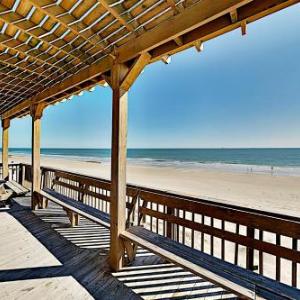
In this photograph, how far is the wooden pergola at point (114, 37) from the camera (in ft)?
5.69

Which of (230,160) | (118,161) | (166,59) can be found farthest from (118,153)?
(230,160)

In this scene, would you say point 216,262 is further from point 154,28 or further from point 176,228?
point 154,28

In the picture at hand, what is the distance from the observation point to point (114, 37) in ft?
7.66

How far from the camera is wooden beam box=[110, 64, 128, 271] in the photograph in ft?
8.63

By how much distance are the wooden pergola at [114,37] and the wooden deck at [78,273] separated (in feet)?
1.04

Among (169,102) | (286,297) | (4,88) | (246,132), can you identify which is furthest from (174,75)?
(286,297)

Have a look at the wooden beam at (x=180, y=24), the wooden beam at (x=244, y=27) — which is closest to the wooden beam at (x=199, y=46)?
the wooden beam at (x=180, y=24)

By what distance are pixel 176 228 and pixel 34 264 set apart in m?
1.82

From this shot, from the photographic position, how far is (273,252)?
6.22 ft

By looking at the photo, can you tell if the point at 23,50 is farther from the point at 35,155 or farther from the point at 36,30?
the point at 35,155

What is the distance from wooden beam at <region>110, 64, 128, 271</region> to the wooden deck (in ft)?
0.82

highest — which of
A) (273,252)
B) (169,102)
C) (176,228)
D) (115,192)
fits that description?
(169,102)

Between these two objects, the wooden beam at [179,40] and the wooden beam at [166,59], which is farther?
the wooden beam at [166,59]

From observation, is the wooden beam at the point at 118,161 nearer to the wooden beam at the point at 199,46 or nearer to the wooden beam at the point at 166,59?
the wooden beam at the point at 166,59
